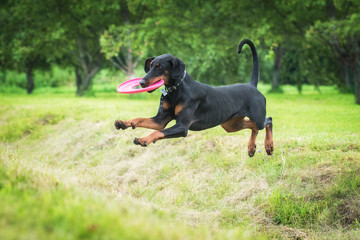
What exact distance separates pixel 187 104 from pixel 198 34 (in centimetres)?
1255

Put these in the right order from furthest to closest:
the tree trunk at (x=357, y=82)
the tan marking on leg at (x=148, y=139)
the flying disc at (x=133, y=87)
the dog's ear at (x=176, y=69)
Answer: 1. the tree trunk at (x=357, y=82)
2. the dog's ear at (x=176, y=69)
3. the flying disc at (x=133, y=87)
4. the tan marking on leg at (x=148, y=139)

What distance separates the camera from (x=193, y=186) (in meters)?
6.97

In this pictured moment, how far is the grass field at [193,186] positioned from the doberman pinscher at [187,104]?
92cm

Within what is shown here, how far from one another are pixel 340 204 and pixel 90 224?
14.9 ft

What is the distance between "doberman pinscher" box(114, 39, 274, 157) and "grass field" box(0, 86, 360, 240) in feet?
3.01

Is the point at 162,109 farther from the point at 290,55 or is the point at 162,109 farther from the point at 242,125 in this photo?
the point at 290,55

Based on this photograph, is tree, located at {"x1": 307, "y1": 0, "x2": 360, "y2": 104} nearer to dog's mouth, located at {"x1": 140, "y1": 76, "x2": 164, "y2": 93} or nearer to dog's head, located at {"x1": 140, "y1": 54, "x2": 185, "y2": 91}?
dog's head, located at {"x1": 140, "y1": 54, "x2": 185, "y2": 91}

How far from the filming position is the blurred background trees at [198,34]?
15336 mm

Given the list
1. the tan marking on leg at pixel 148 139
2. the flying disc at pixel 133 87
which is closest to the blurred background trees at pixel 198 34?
the flying disc at pixel 133 87

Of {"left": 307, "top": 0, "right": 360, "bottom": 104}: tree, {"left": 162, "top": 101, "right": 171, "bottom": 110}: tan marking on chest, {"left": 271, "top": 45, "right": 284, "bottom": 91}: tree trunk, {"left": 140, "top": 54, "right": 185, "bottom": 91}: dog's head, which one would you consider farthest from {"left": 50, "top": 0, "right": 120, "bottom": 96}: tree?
{"left": 140, "top": 54, "right": 185, "bottom": 91}: dog's head

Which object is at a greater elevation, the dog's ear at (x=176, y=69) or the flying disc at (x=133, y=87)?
the dog's ear at (x=176, y=69)

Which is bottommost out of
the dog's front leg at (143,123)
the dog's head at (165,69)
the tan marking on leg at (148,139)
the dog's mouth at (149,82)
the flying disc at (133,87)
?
the tan marking on leg at (148,139)

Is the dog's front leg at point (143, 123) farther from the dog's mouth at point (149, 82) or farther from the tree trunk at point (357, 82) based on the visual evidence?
the tree trunk at point (357, 82)

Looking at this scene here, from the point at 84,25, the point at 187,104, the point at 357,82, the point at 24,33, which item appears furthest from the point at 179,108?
the point at 24,33
